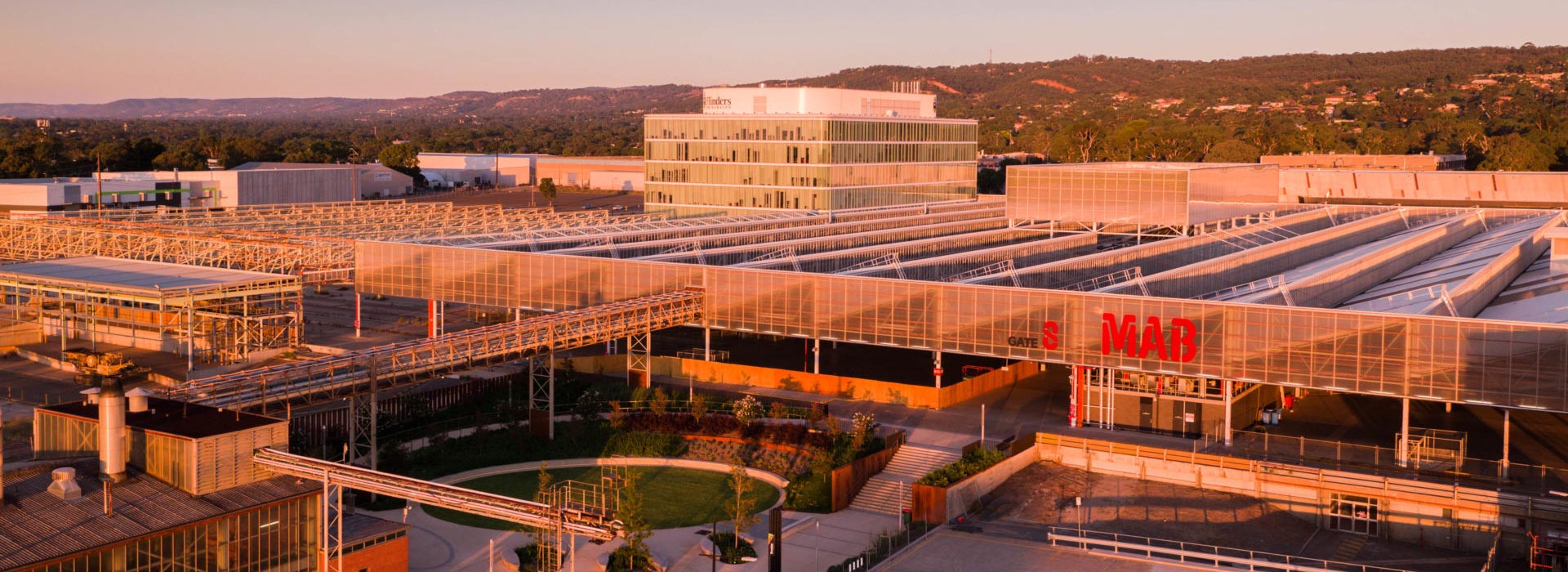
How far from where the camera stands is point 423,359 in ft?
145

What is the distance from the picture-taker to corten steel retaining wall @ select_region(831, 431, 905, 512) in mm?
41906

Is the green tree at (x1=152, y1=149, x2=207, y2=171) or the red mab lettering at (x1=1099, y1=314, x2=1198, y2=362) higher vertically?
the green tree at (x1=152, y1=149, x2=207, y2=171)

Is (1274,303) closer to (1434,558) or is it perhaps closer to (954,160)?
(1434,558)

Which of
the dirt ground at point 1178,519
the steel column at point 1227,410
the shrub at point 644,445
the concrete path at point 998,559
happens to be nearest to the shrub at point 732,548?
the concrete path at point 998,559

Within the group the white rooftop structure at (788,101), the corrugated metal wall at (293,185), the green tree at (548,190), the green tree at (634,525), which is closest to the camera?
the green tree at (634,525)

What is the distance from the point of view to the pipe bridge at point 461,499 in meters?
27.4

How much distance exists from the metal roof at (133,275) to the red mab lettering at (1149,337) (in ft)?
129

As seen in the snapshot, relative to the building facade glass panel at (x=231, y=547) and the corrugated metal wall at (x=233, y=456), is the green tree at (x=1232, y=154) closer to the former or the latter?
the corrugated metal wall at (x=233, y=456)

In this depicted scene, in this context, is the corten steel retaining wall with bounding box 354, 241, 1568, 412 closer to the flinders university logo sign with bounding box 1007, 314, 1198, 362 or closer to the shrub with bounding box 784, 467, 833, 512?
the flinders university logo sign with bounding box 1007, 314, 1198, 362

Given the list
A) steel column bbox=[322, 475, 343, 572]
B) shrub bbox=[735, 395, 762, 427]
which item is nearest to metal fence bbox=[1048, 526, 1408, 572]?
shrub bbox=[735, 395, 762, 427]

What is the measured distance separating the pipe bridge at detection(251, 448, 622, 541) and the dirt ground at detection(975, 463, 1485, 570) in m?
15.0

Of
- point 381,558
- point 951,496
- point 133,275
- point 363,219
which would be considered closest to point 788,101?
point 363,219

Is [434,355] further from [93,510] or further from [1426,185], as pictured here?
[1426,185]

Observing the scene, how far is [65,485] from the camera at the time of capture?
28562 millimetres
